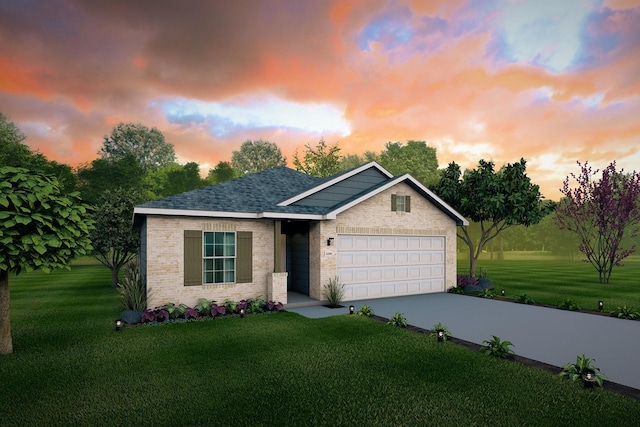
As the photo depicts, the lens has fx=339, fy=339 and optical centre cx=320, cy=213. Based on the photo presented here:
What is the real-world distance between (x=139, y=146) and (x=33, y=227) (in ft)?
205

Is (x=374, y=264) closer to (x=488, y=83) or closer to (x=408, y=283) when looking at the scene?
(x=408, y=283)

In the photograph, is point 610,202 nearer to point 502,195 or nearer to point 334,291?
point 502,195

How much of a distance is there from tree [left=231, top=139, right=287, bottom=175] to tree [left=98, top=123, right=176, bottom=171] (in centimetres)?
1344

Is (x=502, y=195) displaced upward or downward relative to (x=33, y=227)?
upward

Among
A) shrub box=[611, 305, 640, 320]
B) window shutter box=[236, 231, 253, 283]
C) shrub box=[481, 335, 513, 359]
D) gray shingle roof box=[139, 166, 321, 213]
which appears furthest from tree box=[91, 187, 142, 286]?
shrub box=[611, 305, 640, 320]

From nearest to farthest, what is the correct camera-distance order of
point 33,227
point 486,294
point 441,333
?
point 33,227
point 441,333
point 486,294

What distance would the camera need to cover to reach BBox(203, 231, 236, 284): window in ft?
Result: 41.9

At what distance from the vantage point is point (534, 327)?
34.4ft

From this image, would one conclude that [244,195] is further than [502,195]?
No

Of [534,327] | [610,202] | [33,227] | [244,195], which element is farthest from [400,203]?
[610,202]

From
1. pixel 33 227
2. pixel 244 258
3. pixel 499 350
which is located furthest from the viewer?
pixel 244 258

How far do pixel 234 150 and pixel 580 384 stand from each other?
→ 68045mm

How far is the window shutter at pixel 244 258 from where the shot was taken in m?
13.2

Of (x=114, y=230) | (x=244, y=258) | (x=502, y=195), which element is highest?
(x=502, y=195)
